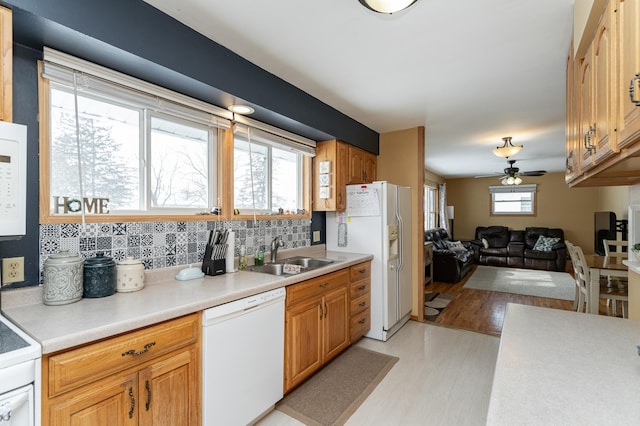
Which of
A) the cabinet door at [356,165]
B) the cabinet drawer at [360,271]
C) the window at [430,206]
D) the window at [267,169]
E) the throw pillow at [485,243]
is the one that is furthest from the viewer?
the window at [430,206]

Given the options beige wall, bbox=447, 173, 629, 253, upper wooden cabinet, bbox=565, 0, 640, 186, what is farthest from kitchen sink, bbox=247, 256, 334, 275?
beige wall, bbox=447, 173, 629, 253

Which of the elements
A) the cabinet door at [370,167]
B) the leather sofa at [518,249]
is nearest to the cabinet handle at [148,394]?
the cabinet door at [370,167]

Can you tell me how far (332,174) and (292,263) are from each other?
41.1 inches

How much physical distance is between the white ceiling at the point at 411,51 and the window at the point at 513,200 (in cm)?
561

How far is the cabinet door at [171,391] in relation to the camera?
1305mm

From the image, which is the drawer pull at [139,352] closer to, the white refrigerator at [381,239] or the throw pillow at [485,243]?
the white refrigerator at [381,239]

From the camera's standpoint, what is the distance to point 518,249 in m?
7.30

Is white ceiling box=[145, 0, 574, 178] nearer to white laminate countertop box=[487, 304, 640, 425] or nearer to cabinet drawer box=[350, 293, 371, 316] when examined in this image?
white laminate countertop box=[487, 304, 640, 425]

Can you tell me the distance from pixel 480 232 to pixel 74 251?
28.4 ft

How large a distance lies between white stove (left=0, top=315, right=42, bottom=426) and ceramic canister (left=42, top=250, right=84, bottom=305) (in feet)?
1.32

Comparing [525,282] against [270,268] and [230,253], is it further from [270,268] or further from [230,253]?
[230,253]

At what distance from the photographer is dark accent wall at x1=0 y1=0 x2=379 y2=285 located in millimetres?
1301

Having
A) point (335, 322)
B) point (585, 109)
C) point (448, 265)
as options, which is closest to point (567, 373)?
point (585, 109)

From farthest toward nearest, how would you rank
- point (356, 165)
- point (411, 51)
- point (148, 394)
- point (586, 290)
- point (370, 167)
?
1. point (370, 167)
2. point (356, 165)
3. point (586, 290)
4. point (411, 51)
5. point (148, 394)
